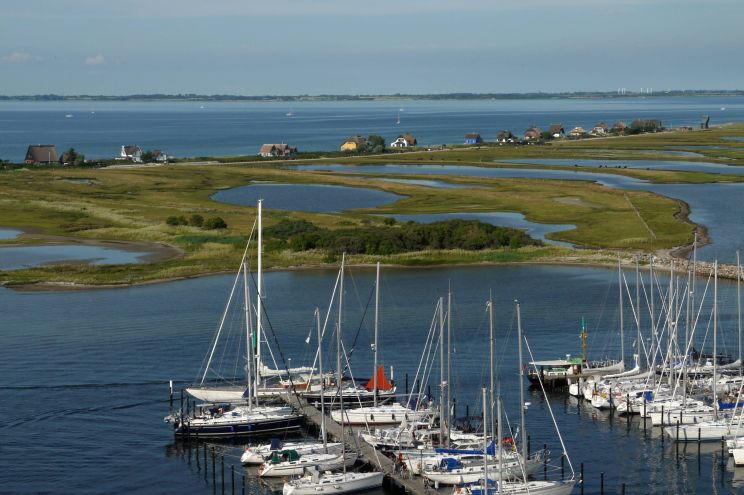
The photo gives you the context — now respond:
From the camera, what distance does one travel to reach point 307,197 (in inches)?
4988

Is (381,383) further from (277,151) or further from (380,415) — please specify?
(277,151)

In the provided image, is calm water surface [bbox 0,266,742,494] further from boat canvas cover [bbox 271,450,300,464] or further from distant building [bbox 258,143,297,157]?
distant building [bbox 258,143,297,157]

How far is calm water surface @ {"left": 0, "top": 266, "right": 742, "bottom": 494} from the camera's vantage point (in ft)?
139

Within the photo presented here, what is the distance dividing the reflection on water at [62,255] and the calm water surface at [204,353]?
10567 millimetres

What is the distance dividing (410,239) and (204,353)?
1299 inches

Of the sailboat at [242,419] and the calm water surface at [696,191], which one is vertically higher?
the calm water surface at [696,191]

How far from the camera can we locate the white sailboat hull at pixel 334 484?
39.1 metres

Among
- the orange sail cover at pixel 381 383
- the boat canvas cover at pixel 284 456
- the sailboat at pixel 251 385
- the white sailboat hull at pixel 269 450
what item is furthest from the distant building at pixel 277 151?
the boat canvas cover at pixel 284 456

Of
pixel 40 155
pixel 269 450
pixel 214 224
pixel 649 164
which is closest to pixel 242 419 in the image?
pixel 269 450

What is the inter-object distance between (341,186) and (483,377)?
8705cm

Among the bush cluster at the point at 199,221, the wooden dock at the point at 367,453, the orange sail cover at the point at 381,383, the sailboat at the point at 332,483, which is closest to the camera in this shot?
the sailboat at the point at 332,483

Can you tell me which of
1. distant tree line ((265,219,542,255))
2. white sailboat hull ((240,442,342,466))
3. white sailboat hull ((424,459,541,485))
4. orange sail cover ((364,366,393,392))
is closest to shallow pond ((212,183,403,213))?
distant tree line ((265,219,542,255))

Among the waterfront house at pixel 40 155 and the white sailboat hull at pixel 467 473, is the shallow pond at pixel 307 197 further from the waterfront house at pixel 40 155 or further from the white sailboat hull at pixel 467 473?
the white sailboat hull at pixel 467 473

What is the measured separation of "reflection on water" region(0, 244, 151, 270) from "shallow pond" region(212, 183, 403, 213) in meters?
27.3
